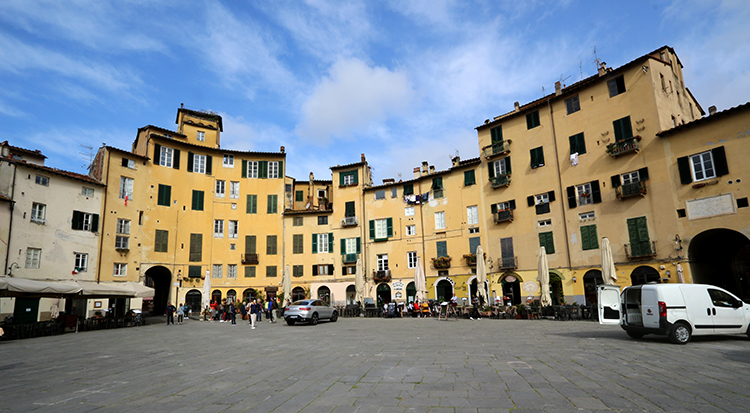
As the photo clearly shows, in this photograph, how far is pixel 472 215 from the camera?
3547cm

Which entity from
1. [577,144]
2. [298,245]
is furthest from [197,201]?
[577,144]

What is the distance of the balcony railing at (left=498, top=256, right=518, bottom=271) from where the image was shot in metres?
31.7

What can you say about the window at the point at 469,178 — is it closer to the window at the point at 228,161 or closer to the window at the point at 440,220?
the window at the point at 440,220

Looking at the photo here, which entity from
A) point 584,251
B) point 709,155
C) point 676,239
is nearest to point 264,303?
point 584,251

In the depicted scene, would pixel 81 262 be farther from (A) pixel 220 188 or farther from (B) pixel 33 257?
(A) pixel 220 188

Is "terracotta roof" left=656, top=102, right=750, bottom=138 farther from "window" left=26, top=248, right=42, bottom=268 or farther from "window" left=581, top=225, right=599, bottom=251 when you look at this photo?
"window" left=26, top=248, right=42, bottom=268

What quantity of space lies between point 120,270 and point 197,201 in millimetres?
9011

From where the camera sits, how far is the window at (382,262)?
1574 inches

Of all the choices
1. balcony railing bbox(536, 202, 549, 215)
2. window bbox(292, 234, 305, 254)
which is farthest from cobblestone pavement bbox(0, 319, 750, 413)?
window bbox(292, 234, 305, 254)

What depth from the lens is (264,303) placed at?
40.1 m

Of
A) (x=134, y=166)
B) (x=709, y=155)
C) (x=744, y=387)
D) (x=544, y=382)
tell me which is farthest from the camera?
(x=134, y=166)

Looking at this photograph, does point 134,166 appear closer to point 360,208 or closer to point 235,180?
point 235,180

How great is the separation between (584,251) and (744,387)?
76.1ft

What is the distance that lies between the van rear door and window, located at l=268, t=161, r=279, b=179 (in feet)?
115
